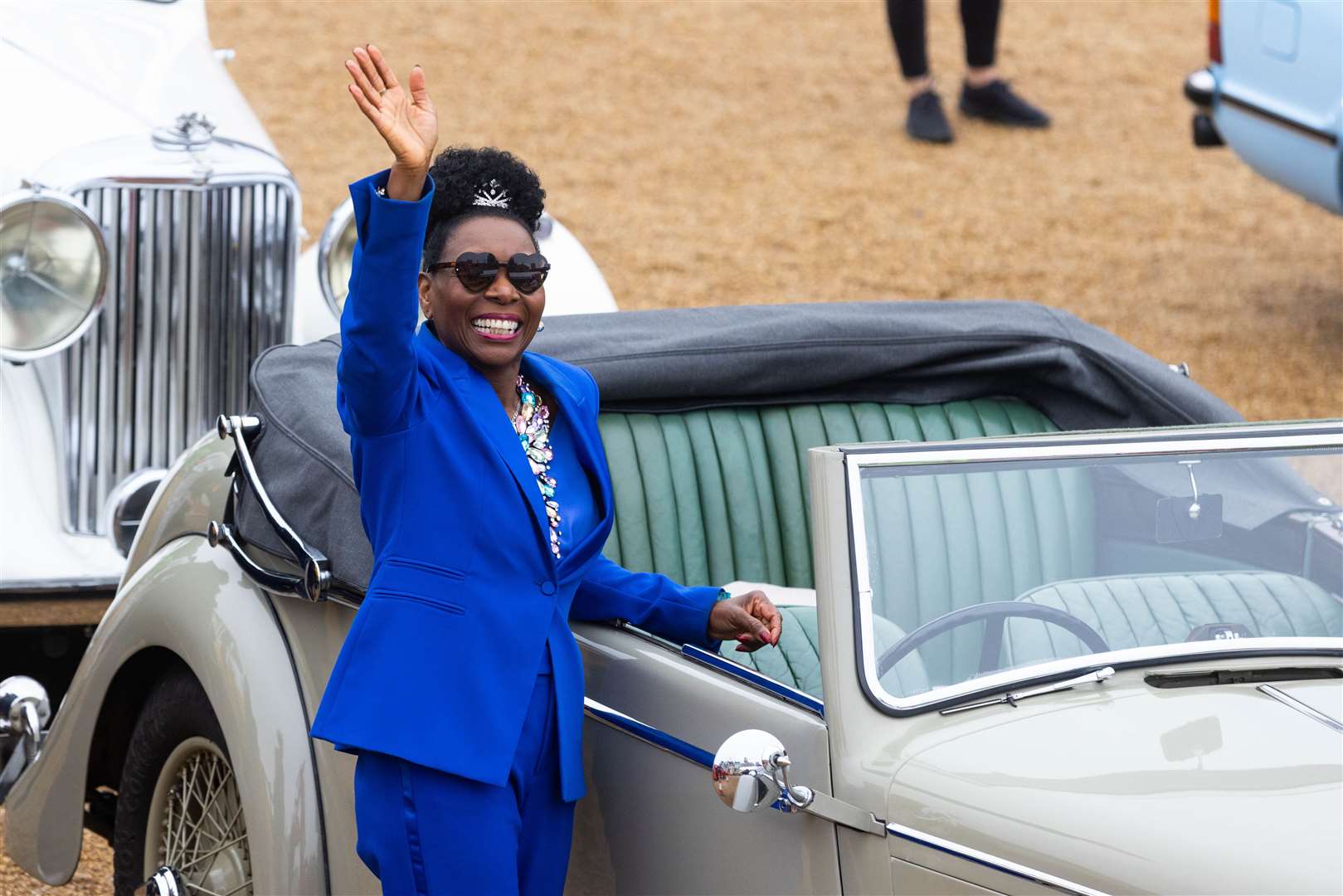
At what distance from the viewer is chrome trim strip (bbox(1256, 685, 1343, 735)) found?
2354mm

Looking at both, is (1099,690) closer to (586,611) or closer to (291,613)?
(586,611)

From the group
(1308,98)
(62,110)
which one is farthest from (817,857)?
(1308,98)

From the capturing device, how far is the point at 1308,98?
7133mm

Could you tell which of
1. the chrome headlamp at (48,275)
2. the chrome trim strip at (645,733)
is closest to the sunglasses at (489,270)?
the chrome trim strip at (645,733)

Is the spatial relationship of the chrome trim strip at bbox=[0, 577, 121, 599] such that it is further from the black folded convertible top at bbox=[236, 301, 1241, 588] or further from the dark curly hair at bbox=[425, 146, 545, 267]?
the dark curly hair at bbox=[425, 146, 545, 267]

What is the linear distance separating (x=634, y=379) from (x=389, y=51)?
919cm

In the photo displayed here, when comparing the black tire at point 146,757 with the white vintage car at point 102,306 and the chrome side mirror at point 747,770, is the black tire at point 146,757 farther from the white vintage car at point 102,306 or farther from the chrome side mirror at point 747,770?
the chrome side mirror at point 747,770

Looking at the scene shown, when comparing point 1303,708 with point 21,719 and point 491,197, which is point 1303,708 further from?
point 21,719

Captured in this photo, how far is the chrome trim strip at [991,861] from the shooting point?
7.10 ft

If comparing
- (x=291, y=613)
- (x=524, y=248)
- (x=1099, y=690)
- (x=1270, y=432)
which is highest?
(x=524, y=248)

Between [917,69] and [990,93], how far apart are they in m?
0.75

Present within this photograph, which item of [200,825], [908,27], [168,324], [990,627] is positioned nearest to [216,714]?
[200,825]

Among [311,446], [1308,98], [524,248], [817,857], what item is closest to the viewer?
[817,857]

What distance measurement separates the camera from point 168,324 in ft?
15.5
